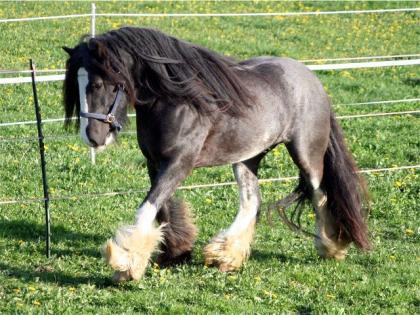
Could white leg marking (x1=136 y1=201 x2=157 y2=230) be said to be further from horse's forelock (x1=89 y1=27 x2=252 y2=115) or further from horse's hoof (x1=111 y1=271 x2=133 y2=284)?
horse's forelock (x1=89 y1=27 x2=252 y2=115)

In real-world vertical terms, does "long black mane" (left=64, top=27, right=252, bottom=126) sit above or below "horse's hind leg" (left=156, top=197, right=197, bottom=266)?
above

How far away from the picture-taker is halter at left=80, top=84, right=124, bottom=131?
6.09 metres

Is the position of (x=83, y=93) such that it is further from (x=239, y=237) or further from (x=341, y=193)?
(x=341, y=193)

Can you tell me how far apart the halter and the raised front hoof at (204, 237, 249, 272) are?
127 cm

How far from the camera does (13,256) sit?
7.08 metres

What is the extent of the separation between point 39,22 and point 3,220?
912cm

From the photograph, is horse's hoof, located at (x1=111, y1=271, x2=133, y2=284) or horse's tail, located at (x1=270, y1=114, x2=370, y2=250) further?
horse's tail, located at (x1=270, y1=114, x2=370, y2=250)

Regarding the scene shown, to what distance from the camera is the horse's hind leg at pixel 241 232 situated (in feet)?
22.7

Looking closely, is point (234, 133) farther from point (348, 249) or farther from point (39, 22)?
point (39, 22)

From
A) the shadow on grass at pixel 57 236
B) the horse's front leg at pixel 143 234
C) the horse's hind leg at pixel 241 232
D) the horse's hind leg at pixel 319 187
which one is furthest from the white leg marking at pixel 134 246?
the horse's hind leg at pixel 319 187

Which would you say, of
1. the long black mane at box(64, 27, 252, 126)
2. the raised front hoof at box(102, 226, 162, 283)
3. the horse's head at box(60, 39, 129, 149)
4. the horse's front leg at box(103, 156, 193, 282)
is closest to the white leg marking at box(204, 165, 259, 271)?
the horse's front leg at box(103, 156, 193, 282)

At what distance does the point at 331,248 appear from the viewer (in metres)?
7.29

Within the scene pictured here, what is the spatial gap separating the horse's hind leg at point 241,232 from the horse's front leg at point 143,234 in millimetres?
674

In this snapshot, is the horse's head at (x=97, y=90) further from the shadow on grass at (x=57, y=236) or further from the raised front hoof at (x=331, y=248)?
the raised front hoof at (x=331, y=248)
